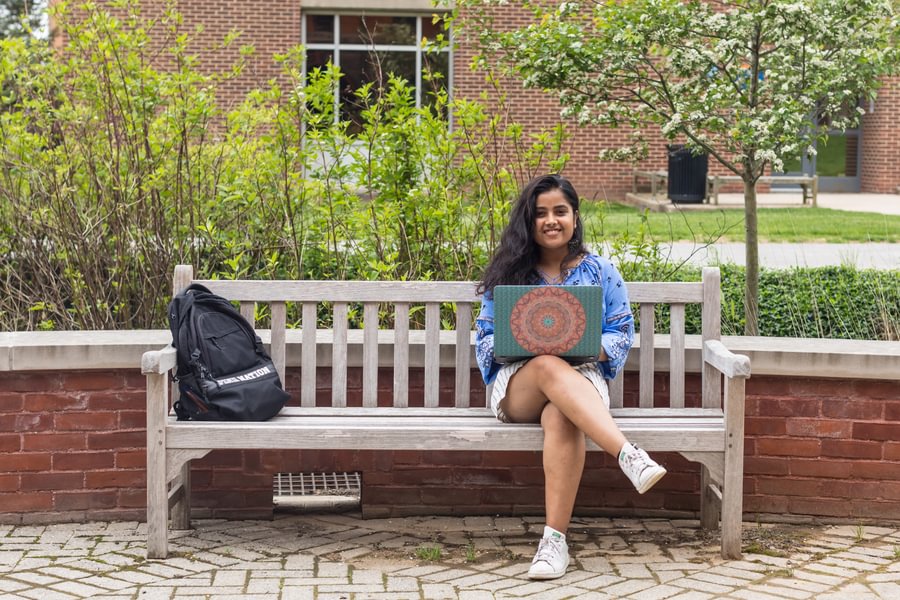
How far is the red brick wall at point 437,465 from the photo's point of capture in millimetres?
4738

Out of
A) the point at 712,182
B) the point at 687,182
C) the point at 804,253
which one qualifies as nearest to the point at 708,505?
the point at 804,253

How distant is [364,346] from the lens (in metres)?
4.84

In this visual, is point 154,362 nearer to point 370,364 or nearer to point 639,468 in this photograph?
point 370,364

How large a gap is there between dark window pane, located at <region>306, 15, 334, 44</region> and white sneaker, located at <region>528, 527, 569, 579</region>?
16.8 m

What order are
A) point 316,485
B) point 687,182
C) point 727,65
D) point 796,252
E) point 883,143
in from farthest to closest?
1. point 883,143
2. point 687,182
3. point 796,252
4. point 727,65
5. point 316,485

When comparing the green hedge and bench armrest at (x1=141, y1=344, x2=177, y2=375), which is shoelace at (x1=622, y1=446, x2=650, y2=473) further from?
the green hedge

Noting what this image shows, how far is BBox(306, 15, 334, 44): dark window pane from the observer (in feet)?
66.1

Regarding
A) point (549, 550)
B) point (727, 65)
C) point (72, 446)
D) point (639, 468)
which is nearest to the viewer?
point (639, 468)

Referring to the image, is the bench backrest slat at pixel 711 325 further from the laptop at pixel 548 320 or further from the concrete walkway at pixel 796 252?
the concrete walkway at pixel 796 252

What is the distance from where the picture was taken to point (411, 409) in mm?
4785

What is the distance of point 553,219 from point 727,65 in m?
3.21

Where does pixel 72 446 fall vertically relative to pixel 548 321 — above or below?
below

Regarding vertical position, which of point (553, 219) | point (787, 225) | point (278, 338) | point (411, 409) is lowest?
point (411, 409)

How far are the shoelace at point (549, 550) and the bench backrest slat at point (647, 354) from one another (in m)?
0.83
